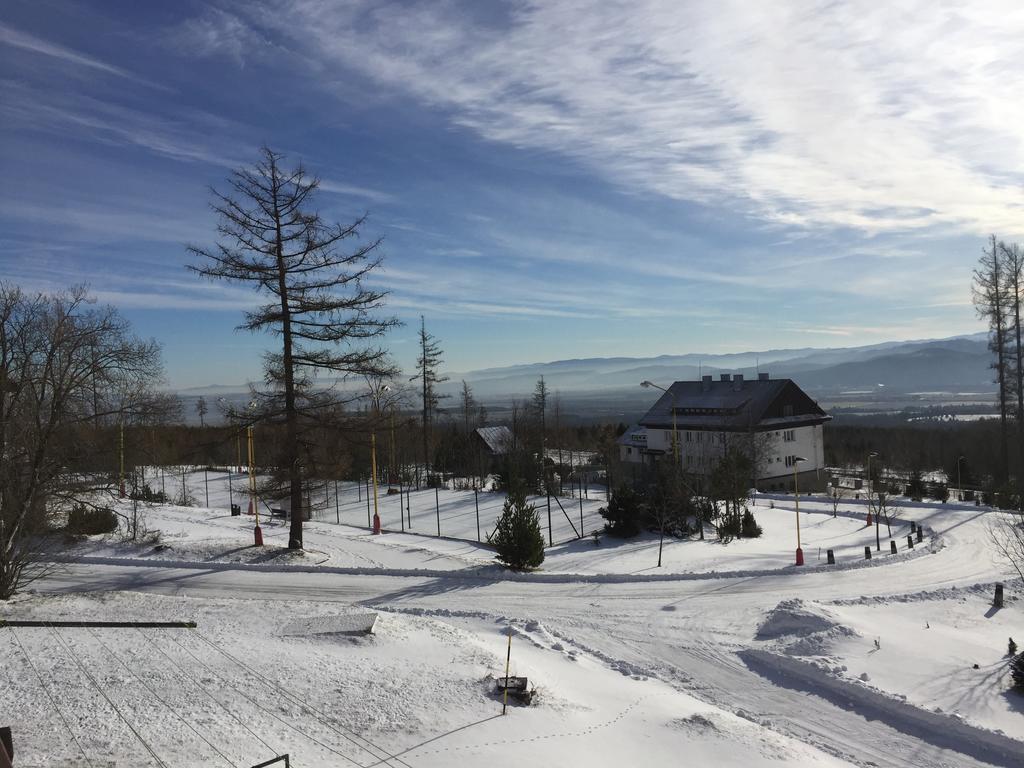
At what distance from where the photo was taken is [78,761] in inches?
366

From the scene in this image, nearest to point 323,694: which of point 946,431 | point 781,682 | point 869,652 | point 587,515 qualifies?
point 781,682

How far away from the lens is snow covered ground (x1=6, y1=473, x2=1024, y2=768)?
1083cm

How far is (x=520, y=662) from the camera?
1452cm

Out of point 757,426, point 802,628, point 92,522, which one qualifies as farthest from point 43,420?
point 757,426

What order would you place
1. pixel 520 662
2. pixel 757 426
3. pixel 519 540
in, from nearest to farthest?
pixel 520 662 → pixel 519 540 → pixel 757 426

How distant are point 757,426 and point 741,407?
3.58 metres

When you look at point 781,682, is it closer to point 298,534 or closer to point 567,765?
point 567,765

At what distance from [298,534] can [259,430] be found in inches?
166

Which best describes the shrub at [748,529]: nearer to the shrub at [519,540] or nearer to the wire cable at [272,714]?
the shrub at [519,540]

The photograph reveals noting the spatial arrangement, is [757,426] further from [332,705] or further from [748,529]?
[332,705]

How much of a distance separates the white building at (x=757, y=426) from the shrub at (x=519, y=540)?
34.6 metres

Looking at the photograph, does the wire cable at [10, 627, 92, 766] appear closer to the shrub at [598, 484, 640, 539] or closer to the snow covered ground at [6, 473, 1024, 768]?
the snow covered ground at [6, 473, 1024, 768]

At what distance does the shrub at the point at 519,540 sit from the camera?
24000 mm

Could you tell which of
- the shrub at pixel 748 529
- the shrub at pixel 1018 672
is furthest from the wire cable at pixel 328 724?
the shrub at pixel 748 529
